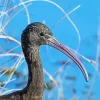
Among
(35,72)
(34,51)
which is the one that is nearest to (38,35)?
(34,51)

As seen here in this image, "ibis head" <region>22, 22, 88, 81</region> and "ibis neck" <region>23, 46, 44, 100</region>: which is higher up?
"ibis head" <region>22, 22, 88, 81</region>

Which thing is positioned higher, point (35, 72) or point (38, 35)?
point (38, 35)

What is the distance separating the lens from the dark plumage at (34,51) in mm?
5902

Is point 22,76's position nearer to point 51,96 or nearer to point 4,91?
point 51,96

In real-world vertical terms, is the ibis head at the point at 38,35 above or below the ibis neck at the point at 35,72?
above

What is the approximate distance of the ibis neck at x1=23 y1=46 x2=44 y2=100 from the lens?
5945 mm

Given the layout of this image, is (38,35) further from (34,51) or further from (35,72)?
(35,72)

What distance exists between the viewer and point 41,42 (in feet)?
19.6

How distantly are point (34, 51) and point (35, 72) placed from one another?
0.17 metres

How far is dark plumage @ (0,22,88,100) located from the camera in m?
5.90

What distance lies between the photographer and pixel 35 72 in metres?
6.00

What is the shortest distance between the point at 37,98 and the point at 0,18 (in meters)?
1.14

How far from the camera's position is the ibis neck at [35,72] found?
234 inches

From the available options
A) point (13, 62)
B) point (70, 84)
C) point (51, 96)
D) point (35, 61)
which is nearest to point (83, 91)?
point (70, 84)
